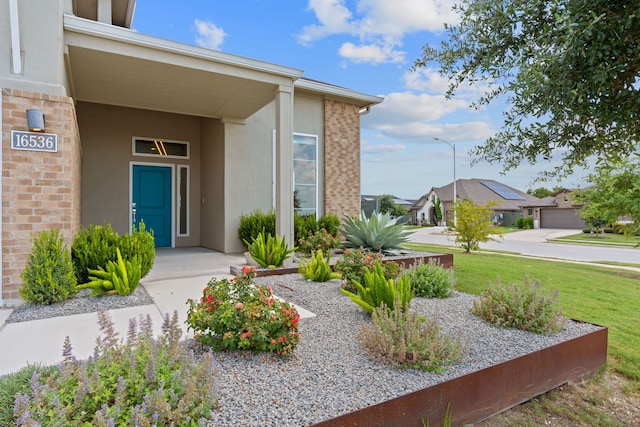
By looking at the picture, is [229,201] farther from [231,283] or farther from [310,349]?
[310,349]

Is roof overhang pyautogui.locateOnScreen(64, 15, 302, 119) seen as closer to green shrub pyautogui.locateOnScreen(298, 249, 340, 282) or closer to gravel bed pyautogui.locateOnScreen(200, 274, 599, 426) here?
green shrub pyautogui.locateOnScreen(298, 249, 340, 282)

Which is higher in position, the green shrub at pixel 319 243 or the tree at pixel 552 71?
the tree at pixel 552 71

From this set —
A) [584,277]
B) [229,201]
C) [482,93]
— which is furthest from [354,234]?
[584,277]

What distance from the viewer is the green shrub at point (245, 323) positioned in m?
2.69

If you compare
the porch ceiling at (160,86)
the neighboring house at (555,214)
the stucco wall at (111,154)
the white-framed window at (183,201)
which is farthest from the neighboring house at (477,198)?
the porch ceiling at (160,86)

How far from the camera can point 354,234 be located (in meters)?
7.52

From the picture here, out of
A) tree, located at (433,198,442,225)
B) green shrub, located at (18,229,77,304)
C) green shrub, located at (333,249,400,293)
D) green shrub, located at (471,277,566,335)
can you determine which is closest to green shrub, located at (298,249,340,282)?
green shrub, located at (333,249,400,293)

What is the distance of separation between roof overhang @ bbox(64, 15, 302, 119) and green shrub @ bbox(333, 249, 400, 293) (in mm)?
3630

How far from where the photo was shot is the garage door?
33.4m

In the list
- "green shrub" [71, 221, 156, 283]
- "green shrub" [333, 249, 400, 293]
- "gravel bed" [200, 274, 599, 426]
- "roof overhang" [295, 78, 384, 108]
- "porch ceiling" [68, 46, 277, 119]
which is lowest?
"gravel bed" [200, 274, 599, 426]

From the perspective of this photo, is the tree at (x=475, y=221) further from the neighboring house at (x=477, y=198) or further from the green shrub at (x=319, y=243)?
the neighboring house at (x=477, y=198)

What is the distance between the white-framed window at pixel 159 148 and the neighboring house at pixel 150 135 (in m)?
0.03

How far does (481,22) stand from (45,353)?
14.2 feet

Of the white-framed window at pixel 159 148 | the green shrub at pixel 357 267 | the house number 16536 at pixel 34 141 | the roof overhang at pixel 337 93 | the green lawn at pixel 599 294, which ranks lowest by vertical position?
the green lawn at pixel 599 294
